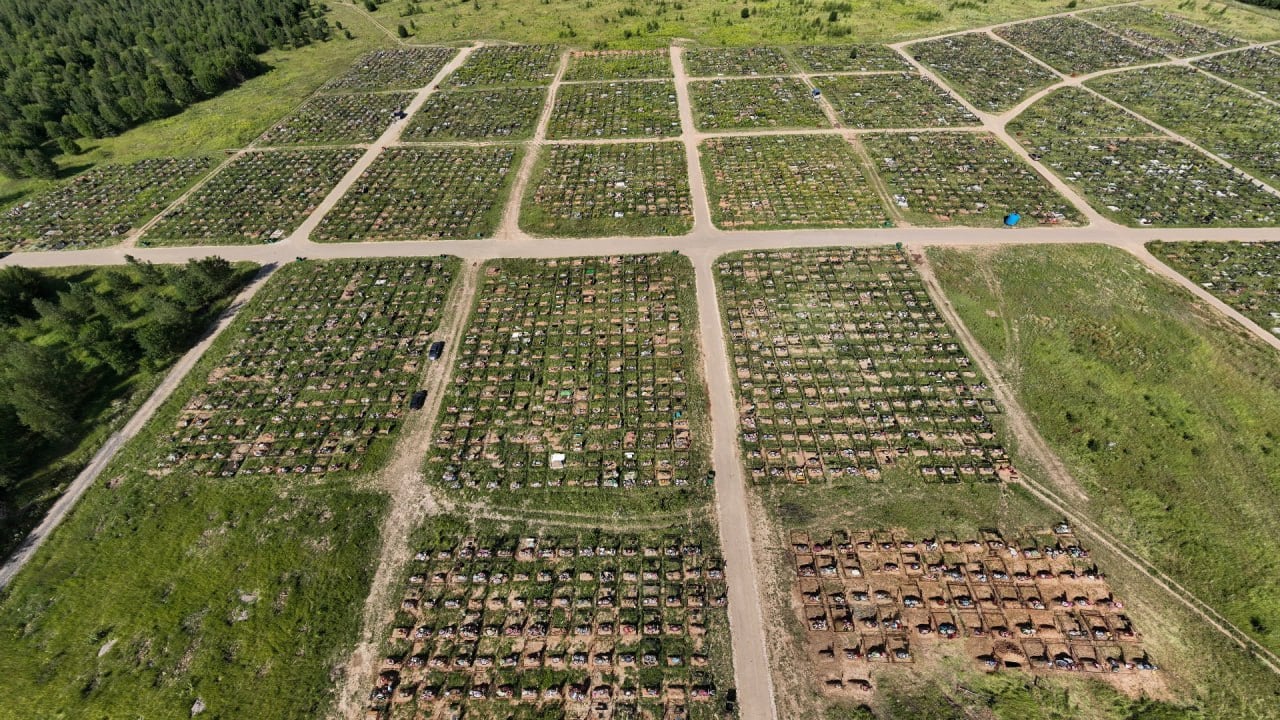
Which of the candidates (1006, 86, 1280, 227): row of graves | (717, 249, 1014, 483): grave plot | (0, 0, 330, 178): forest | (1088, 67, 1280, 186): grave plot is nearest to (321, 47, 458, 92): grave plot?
(0, 0, 330, 178): forest

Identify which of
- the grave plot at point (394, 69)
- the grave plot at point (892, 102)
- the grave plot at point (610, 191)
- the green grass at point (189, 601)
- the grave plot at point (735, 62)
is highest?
the grave plot at point (394, 69)

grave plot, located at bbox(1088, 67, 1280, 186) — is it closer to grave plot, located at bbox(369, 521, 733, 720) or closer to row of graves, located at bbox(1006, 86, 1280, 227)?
row of graves, located at bbox(1006, 86, 1280, 227)

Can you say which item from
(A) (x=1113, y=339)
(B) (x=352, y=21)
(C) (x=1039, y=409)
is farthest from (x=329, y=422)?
(B) (x=352, y=21)

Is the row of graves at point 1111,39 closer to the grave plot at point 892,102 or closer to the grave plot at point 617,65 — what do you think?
the grave plot at point 892,102

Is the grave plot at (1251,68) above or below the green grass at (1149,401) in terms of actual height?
above

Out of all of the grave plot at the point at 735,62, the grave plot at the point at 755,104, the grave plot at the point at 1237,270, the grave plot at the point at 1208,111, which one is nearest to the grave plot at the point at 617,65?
the grave plot at the point at 735,62

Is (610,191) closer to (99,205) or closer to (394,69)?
(99,205)

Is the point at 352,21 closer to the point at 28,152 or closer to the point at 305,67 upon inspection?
the point at 305,67
